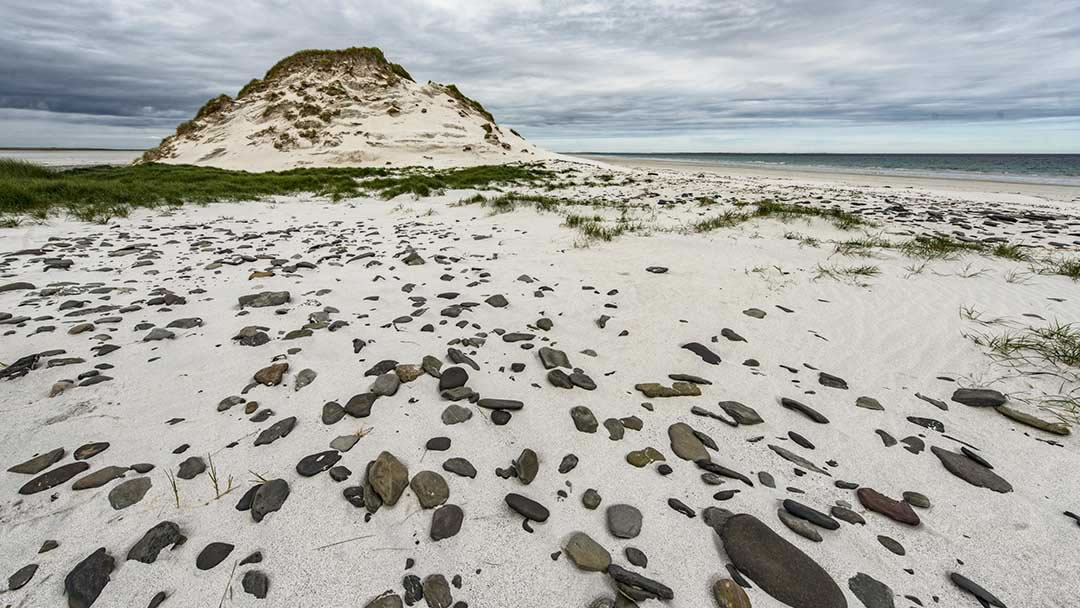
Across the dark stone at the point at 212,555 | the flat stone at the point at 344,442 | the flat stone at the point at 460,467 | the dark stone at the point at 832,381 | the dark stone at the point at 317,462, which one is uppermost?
the dark stone at the point at 832,381

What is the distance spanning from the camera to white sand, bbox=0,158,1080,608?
6.32 ft

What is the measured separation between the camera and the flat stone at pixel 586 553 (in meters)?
1.96

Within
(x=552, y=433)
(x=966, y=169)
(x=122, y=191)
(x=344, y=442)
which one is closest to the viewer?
(x=344, y=442)

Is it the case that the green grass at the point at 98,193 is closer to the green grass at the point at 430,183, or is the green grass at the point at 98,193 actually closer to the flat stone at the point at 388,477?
the green grass at the point at 430,183

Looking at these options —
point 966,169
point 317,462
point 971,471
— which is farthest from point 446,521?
point 966,169

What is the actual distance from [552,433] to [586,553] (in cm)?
91

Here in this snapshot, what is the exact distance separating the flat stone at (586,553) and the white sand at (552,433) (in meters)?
0.04

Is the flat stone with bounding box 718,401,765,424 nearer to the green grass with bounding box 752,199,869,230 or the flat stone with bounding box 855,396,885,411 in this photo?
the flat stone with bounding box 855,396,885,411

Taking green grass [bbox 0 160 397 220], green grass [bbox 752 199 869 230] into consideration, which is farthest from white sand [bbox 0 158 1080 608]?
green grass [bbox 0 160 397 220]

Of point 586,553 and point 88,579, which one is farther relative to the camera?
point 586,553

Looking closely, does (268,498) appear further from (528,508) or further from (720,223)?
(720,223)

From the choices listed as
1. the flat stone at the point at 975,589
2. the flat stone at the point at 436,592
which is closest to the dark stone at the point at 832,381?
the flat stone at the point at 975,589

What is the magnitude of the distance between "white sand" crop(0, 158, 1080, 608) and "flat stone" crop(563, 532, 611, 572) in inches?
1.8

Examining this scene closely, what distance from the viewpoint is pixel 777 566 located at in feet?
6.41
